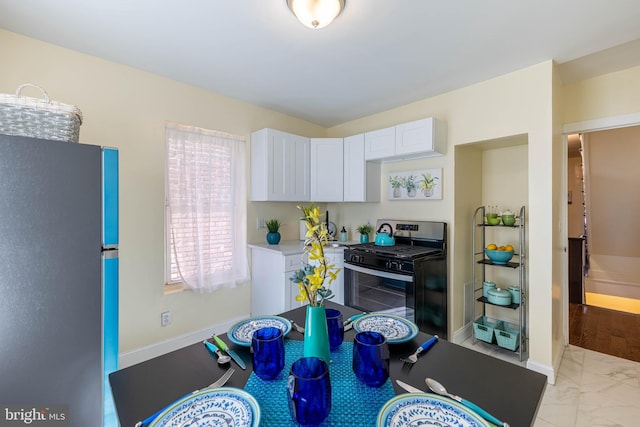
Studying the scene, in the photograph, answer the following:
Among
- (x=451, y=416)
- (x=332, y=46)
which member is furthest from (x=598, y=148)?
(x=451, y=416)

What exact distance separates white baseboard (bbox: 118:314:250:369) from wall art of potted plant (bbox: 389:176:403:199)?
2.19 metres

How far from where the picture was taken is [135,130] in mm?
2322

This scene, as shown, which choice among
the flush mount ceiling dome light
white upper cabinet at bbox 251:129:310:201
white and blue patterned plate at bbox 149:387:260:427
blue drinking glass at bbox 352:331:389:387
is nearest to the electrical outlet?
white upper cabinet at bbox 251:129:310:201

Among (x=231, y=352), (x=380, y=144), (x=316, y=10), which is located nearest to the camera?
(x=231, y=352)

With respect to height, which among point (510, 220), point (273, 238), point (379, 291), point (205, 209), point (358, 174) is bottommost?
point (379, 291)

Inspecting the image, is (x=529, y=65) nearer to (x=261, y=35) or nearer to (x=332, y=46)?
(x=332, y=46)

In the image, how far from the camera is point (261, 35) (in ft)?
6.07

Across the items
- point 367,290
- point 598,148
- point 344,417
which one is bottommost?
point 367,290

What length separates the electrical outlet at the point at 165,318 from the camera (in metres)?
2.49

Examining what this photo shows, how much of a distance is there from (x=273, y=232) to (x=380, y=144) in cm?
147

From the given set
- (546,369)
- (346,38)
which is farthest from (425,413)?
(546,369)

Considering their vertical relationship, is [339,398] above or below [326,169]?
below

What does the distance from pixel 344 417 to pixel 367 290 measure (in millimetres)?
2050

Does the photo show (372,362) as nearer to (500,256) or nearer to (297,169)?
(500,256)
